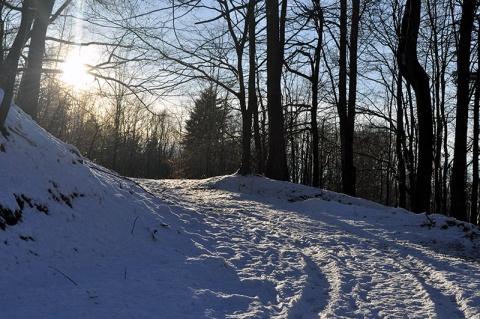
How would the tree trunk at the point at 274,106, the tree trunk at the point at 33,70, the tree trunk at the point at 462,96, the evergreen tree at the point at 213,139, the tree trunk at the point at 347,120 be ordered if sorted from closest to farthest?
the tree trunk at the point at 33,70
the tree trunk at the point at 462,96
the tree trunk at the point at 274,106
the tree trunk at the point at 347,120
the evergreen tree at the point at 213,139

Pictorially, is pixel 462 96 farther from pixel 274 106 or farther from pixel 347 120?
pixel 274 106

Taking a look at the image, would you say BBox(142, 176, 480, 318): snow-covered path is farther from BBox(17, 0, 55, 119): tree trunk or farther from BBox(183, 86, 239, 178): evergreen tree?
BBox(183, 86, 239, 178): evergreen tree

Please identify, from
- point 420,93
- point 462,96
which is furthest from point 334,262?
point 462,96

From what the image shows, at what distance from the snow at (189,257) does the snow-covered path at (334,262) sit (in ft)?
0.07

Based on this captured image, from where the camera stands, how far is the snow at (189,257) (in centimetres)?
335

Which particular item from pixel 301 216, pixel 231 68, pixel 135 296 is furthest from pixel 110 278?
pixel 231 68

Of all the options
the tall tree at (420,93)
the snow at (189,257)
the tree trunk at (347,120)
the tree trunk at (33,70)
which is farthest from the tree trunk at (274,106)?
the tree trunk at (33,70)

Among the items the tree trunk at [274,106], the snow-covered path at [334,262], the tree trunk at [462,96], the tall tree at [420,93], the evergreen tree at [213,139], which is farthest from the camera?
the evergreen tree at [213,139]

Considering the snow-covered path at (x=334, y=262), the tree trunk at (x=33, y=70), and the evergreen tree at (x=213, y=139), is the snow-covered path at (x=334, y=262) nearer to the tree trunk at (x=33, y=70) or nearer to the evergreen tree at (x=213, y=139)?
the tree trunk at (x=33, y=70)

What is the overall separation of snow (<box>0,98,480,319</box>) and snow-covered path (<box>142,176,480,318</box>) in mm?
21

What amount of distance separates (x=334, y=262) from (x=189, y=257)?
1952 millimetres

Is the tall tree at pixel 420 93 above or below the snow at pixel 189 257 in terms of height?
above

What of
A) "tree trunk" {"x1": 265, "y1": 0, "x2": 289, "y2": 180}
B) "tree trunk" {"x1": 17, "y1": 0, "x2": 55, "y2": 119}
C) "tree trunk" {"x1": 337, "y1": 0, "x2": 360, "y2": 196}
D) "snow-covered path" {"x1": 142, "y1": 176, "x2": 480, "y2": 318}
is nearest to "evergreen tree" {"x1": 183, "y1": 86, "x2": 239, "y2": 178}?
"tree trunk" {"x1": 265, "y1": 0, "x2": 289, "y2": 180}

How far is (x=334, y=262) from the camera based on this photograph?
5129 millimetres
